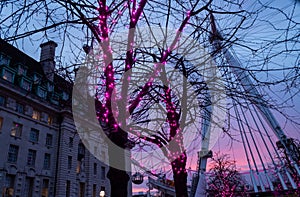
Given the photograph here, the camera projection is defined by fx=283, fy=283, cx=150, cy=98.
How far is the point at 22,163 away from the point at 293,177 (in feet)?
76.1

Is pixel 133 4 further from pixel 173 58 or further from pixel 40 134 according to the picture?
pixel 40 134

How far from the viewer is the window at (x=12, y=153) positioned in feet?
80.7

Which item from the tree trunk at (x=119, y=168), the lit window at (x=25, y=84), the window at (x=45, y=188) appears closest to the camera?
the tree trunk at (x=119, y=168)

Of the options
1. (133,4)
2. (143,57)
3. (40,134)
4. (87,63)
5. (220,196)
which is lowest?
(220,196)

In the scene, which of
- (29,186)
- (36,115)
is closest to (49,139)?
(36,115)

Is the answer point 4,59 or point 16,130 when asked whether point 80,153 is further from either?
point 4,59

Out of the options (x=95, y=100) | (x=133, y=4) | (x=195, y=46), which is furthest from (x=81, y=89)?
(x=195, y=46)

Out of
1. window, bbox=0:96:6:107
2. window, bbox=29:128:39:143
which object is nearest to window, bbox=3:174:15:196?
window, bbox=29:128:39:143

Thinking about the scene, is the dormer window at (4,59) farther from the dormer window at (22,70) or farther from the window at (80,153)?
the window at (80,153)

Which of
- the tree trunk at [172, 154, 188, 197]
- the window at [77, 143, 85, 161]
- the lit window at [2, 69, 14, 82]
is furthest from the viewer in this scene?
the window at [77, 143, 85, 161]

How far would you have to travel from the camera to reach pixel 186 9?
4.39 m

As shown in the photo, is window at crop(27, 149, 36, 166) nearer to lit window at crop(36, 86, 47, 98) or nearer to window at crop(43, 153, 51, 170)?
window at crop(43, 153, 51, 170)

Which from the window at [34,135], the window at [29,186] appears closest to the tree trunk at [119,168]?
the window at [29,186]

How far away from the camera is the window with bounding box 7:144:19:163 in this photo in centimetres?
2461
